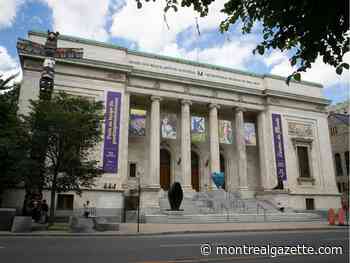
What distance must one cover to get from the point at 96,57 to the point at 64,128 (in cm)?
1454

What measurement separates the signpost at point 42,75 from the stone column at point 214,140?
1471 cm

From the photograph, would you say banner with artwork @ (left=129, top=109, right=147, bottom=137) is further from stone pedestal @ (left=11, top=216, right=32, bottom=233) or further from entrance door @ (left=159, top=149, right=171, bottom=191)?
stone pedestal @ (left=11, top=216, right=32, bottom=233)

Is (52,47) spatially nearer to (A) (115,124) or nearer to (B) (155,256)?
(A) (115,124)

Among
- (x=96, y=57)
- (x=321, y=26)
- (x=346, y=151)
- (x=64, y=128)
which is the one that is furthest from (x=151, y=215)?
(x=346, y=151)

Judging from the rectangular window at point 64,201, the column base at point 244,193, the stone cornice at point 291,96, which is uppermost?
the stone cornice at point 291,96

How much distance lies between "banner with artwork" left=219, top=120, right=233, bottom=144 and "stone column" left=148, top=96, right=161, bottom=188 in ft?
23.4

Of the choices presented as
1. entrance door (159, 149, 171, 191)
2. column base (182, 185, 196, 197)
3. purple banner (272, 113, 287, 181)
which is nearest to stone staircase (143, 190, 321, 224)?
column base (182, 185, 196, 197)

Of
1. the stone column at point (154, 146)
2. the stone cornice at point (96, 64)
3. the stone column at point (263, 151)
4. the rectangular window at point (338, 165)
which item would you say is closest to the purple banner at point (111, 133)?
the stone cornice at point (96, 64)

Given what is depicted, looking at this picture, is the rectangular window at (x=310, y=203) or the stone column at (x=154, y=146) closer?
the stone column at (x=154, y=146)

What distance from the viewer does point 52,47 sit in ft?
72.0

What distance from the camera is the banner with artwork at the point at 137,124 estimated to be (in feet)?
96.0

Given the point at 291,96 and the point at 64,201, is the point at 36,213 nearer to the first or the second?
the point at 64,201

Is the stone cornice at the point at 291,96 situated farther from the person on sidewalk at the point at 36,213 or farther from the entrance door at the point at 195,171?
the person on sidewalk at the point at 36,213

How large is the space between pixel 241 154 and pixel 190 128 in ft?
21.3
